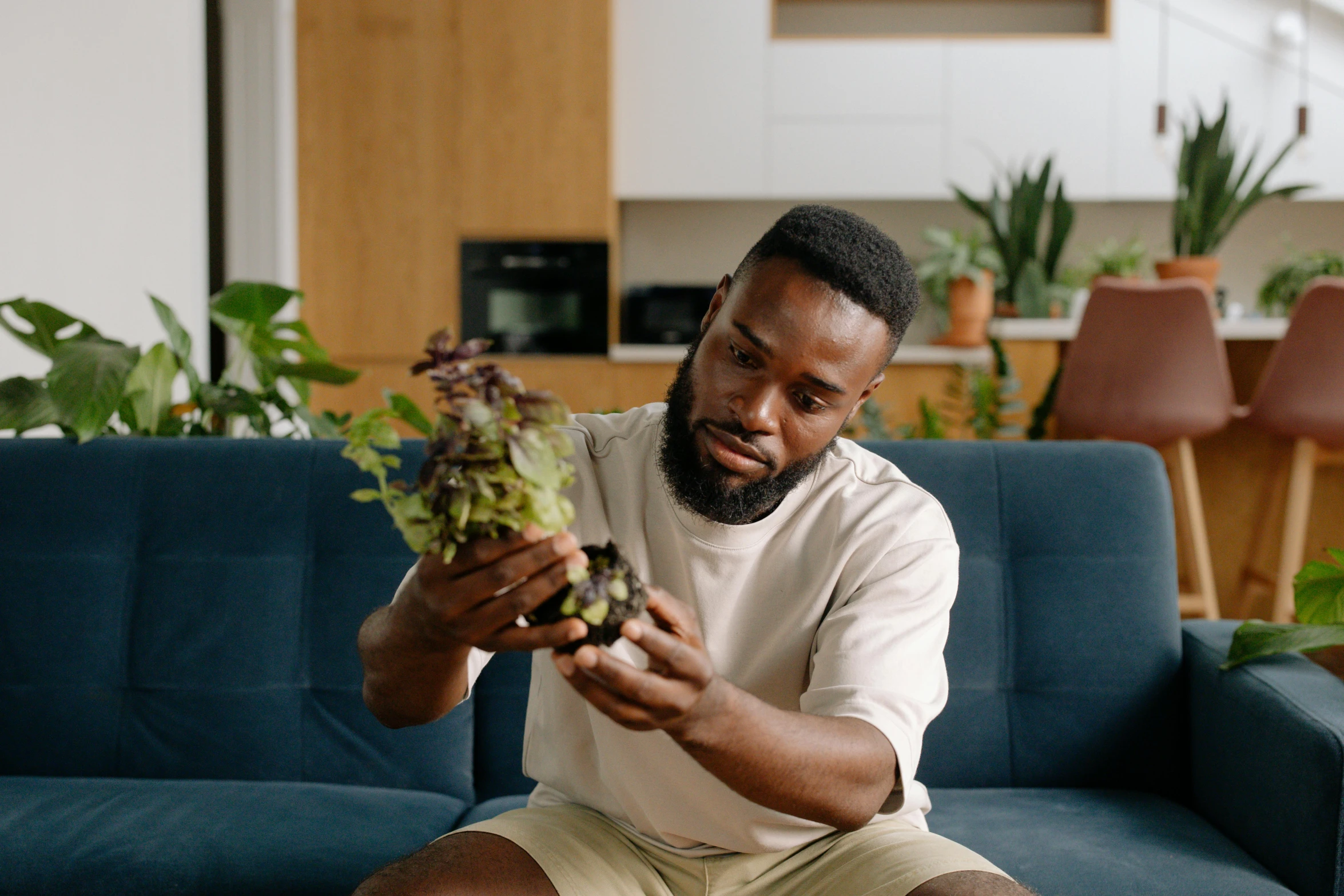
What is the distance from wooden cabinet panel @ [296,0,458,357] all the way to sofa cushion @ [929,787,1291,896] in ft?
Result: 11.6

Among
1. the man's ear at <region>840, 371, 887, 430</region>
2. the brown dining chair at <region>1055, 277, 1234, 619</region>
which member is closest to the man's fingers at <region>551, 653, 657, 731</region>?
the man's ear at <region>840, 371, 887, 430</region>

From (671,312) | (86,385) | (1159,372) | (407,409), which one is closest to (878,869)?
(407,409)

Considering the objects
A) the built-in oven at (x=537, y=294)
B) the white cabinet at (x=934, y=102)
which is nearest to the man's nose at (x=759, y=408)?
the built-in oven at (x=537, y=294)

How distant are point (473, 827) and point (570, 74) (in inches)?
155

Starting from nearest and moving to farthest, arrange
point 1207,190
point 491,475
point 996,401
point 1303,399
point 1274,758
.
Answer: point 491,475 < point 1274,758 < point 1303,399 < point 996,401 < point 1207,190

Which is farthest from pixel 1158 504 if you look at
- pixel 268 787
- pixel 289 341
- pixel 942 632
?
pixel 289 341

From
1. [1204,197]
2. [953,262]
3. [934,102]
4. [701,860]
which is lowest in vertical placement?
[701,860]

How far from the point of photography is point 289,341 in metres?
2.16

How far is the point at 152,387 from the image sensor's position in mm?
1920

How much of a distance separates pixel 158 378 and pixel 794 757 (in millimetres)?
1495

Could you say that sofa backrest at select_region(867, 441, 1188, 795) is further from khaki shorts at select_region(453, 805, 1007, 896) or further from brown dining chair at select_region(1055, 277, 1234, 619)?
brown dining chair at select_region(1055, 277, 1234, 619)

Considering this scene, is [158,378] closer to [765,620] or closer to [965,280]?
[765,620]

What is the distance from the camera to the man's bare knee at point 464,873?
99cm

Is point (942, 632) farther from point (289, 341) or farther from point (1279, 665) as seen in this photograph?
point (289, 341)
